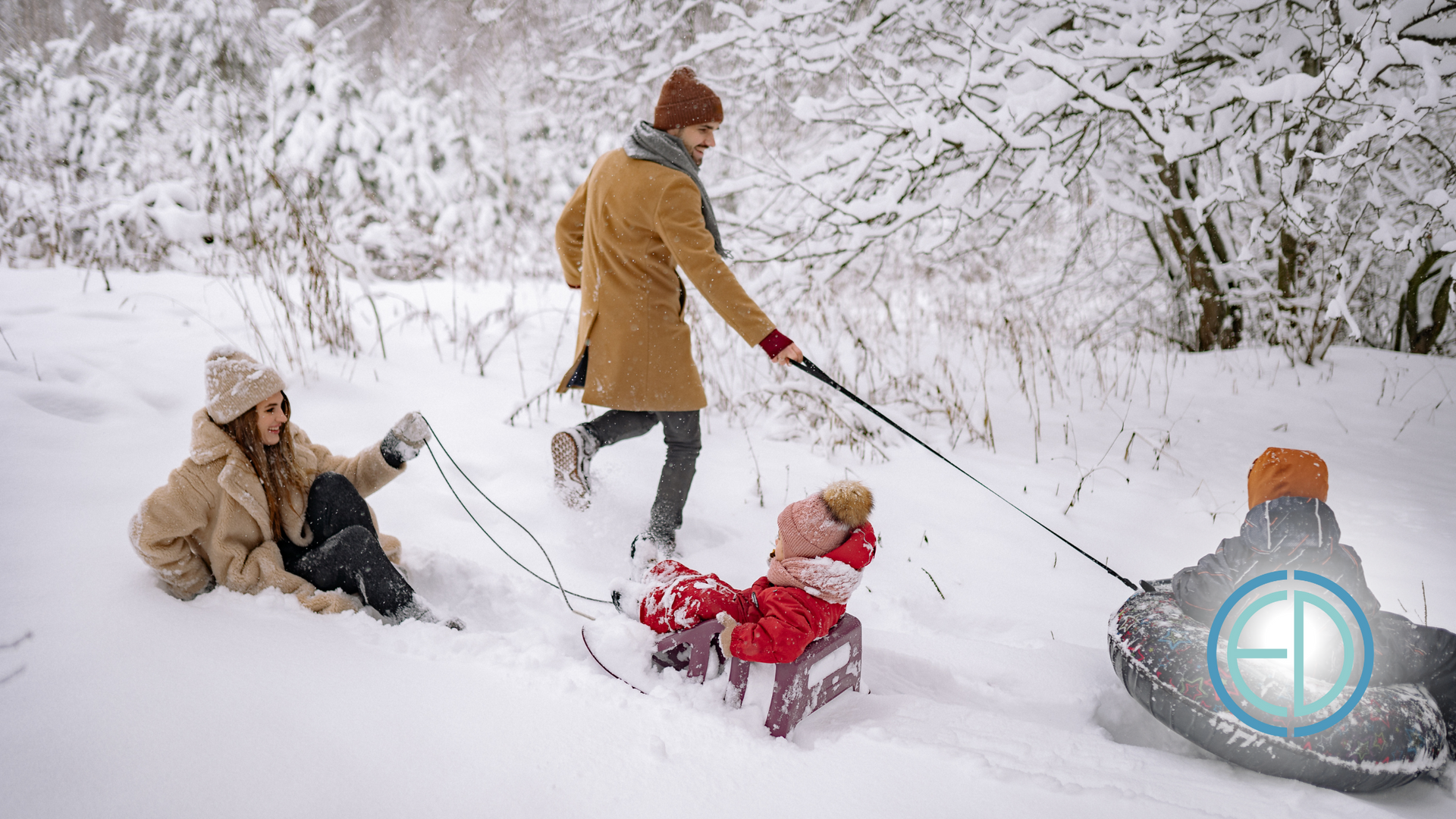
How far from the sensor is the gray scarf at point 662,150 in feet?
7.43

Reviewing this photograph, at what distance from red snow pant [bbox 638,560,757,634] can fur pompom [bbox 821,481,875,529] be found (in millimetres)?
364

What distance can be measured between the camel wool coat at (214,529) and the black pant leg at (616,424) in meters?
0.98

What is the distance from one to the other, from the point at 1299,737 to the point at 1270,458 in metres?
0.67

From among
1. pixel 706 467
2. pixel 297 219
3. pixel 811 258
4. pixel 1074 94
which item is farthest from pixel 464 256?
pixel 1074 94

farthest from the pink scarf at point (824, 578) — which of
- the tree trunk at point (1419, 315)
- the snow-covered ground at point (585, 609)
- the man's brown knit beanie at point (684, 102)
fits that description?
the tree trunk at point (1419, 315)

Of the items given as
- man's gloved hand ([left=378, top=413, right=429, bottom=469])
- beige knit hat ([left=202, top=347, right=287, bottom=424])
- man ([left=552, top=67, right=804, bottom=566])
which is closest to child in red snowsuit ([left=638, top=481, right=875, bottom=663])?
man ([left=552, top=67, right=804, bottom=566])

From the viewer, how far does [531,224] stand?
36.9 feet

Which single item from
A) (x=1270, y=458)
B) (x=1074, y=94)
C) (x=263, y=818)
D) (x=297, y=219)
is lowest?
(x=263, y=818)

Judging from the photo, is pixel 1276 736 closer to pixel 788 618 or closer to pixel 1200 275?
pixel 788 618

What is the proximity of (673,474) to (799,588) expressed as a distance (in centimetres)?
86

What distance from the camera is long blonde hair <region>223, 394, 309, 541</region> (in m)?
1.92

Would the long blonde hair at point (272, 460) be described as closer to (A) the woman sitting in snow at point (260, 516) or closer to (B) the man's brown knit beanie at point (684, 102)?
(A) the woman sitting in snow at point (260, 516)

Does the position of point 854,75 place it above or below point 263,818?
above

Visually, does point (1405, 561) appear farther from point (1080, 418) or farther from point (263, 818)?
point (263, 818)
